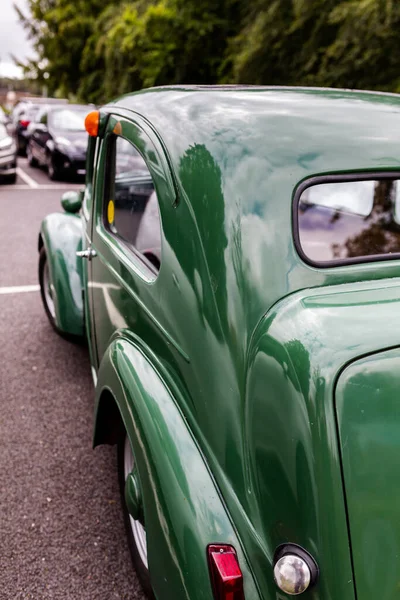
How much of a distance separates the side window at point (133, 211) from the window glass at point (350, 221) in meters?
0.58

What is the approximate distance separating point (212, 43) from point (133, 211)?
14379 mm

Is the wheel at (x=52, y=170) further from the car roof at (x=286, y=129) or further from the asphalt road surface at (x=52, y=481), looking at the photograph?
the car roof at (x=286, y=129)

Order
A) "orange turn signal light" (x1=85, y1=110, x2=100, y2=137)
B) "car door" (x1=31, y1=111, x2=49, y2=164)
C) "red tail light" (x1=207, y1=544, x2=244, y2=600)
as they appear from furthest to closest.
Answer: "car door" (x1=31, y1=111, x2=49, y2=164) < "orange turn signal light" (x1=85, y1=110, x2=100, y2=137) < "red tail light" (x1=207, y1=544, x2=244, y2=600)

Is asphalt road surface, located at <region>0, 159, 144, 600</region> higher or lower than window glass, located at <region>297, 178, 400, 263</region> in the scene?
lower

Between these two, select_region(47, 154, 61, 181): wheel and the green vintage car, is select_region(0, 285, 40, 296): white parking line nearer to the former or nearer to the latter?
the green vintage car

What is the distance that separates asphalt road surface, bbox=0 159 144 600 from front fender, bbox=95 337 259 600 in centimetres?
69

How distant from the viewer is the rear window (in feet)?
5.36

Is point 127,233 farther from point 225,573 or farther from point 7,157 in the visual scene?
point 7,157

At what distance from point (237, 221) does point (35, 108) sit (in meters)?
15.9

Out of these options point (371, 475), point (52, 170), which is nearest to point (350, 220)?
point (371, 475)

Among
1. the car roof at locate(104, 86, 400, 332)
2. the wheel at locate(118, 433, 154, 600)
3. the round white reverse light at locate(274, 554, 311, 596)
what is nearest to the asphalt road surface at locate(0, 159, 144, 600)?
the wheel at locate(118, 433, 154, 600)

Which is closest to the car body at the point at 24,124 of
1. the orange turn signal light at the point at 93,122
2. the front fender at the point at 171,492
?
the orange turn signal light at the point at 93,122

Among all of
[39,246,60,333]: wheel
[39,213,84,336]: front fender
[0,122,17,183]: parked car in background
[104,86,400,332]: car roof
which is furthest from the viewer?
[0,122,17,183]: parked car in background

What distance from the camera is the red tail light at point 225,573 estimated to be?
1.34m
